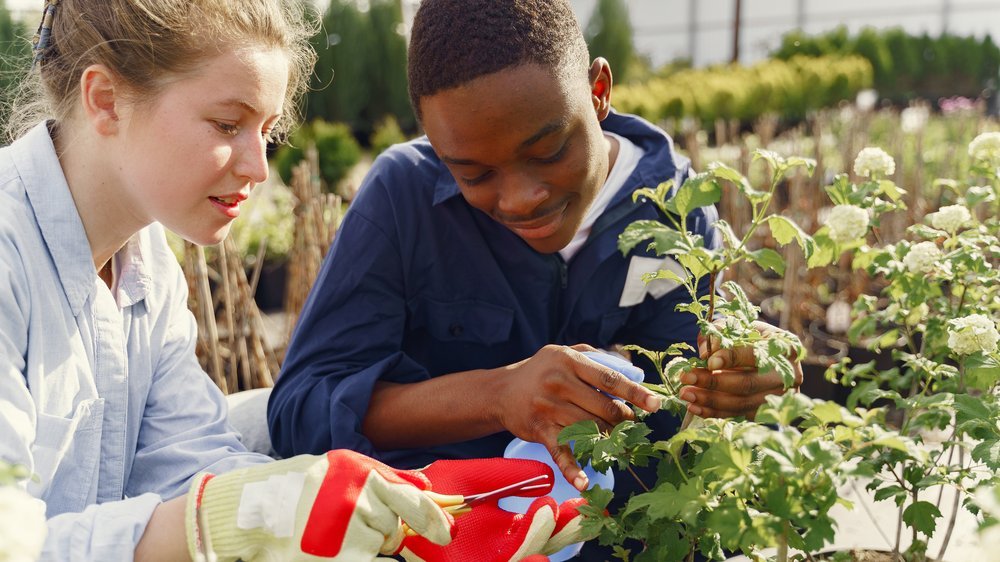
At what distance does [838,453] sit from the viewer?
98cm

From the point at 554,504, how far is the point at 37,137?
3.47 ft

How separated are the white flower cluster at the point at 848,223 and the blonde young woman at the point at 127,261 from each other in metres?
0.62

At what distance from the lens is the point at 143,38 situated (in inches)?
56.2

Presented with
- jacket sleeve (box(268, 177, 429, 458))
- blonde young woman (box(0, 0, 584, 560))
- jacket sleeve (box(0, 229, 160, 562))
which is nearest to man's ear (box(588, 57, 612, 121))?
jacket sleeve (box(268, 177, 429, 458))

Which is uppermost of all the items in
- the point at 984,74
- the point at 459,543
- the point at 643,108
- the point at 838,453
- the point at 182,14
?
the point at 182,14

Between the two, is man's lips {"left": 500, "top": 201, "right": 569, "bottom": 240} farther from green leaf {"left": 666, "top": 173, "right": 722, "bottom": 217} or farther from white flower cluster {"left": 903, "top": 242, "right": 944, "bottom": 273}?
white flower cluster {"left": 903, "top": 242, "right": 944, "bottom": 273}

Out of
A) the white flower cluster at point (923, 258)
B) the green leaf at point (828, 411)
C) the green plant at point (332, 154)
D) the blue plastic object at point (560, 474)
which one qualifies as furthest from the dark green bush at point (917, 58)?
the green leaf at point (828, 411)

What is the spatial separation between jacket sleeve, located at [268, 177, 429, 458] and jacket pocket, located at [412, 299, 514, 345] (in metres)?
0.06

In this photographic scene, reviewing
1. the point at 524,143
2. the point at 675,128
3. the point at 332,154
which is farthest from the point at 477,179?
the point at 675,128

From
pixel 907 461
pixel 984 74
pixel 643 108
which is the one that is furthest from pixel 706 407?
pixel 984 74

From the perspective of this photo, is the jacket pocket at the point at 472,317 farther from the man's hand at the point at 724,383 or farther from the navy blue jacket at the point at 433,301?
the man's hand at the point at 724,383

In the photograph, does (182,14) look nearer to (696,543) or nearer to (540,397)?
(540,397)

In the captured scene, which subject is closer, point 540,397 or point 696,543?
point 696,543

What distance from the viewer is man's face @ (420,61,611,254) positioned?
1481 millimetres
